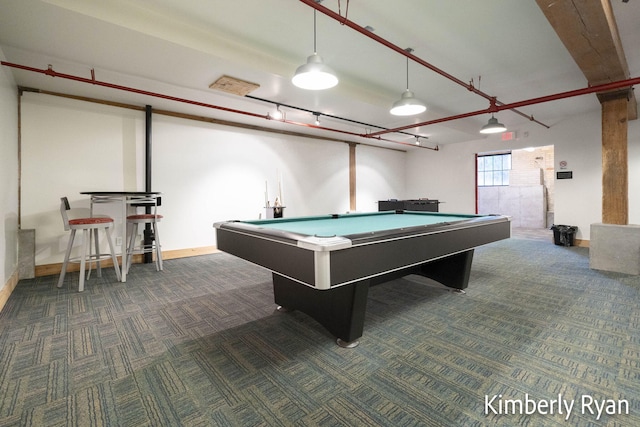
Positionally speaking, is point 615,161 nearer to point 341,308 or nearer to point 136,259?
point 341,308

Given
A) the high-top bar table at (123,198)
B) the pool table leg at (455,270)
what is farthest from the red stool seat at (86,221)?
the pool table leg at (455,270)

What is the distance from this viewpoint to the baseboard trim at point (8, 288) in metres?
2.75

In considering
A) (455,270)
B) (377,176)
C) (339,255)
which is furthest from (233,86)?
(377,176)

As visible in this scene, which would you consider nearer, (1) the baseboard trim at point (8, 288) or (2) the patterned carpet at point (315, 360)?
(2) the patterned carpet at point (315, 360)

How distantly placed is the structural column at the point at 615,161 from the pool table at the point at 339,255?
9.09 feet

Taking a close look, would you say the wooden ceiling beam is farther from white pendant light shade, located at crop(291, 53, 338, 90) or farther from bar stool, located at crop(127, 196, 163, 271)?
bar stool, located at crop(127, 196, 163, 271)

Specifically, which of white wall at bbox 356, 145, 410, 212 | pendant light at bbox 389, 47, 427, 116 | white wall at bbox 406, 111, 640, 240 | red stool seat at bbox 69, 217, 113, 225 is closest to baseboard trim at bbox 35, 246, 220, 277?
red stool seat at bbox 69, 217, 113, 225

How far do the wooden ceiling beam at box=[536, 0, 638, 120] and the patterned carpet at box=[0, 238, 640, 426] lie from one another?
7.98 ft

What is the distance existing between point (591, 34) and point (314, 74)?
250cm

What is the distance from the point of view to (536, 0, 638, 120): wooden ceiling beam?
2.22 metres

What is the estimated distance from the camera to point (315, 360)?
1866 mm

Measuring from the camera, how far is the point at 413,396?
152 centimetres

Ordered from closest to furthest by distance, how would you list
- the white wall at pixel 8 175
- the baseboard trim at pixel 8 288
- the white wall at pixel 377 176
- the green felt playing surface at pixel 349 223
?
the green felt playing surface at pixel 349 223 → the baseboard trim at pixel 8 288 → the white wall at pixel 8 175 → the white wall at pixel 377 176

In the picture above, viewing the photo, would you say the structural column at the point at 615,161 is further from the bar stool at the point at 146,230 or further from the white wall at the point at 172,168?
the bar stool at the point at 146,230
